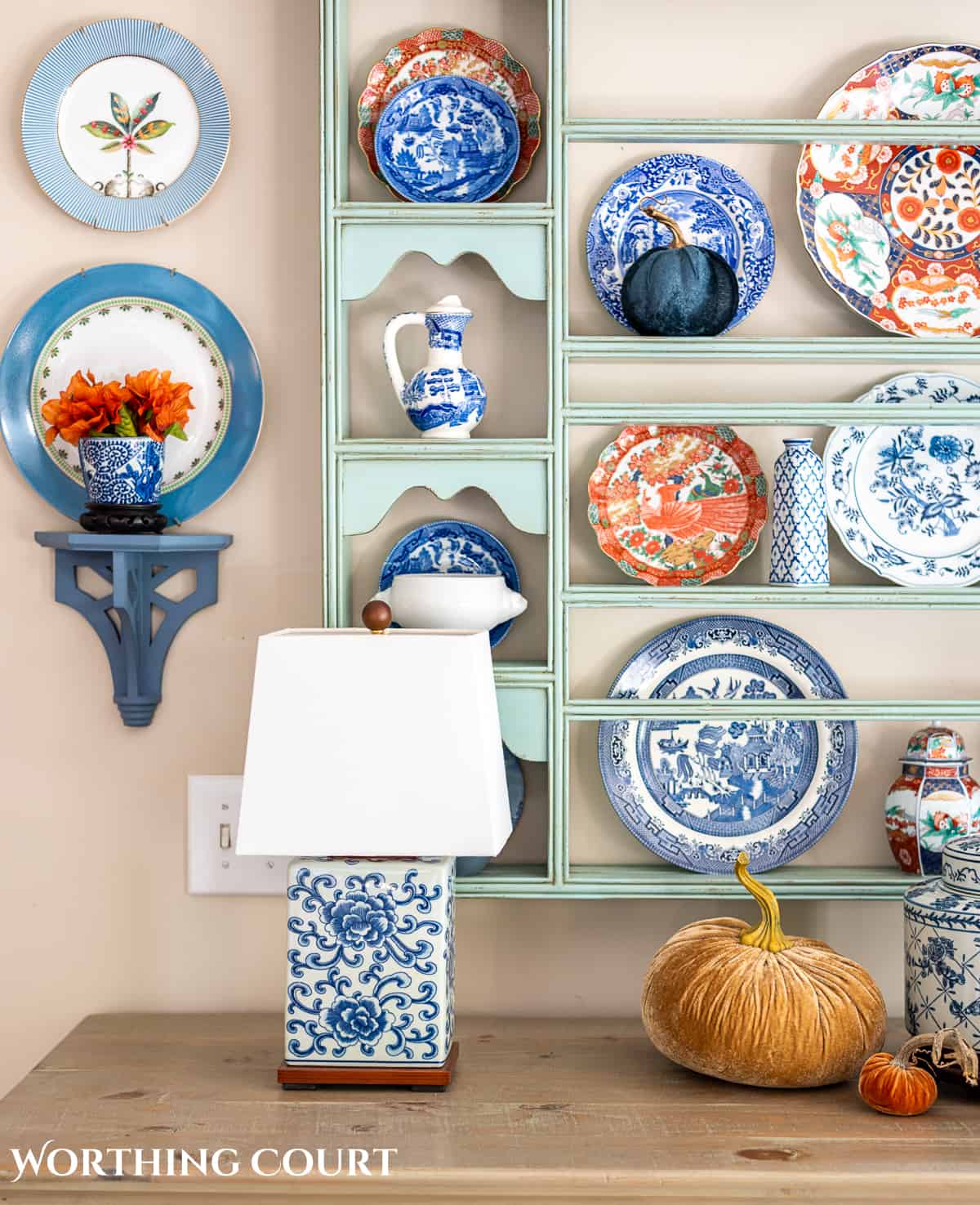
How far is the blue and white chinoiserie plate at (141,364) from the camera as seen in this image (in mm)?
1526

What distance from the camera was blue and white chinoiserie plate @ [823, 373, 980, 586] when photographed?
4.98ft

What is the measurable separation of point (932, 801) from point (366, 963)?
69 cm

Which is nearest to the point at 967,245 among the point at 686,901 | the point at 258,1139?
the point at 686,901

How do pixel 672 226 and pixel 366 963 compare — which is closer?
pixel 366 963

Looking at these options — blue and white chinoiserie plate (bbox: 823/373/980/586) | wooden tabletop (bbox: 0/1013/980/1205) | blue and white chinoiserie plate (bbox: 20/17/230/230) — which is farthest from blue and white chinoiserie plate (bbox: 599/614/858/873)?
blue and white chinoiserie plate (bbox: 20/17/230/230)

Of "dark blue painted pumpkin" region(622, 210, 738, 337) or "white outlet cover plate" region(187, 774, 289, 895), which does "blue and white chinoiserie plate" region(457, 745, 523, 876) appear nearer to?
"white outlet cover plate" region(187, 774, 289, 895)

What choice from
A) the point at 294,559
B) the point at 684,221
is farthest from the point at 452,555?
the point at 684,221

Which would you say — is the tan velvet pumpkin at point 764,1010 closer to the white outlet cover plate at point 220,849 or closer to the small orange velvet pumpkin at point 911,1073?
the small orange velvet pumpkin at point 911,1073

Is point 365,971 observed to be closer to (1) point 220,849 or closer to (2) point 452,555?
(1) point 220,849

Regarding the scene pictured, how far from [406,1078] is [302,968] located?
154 mm

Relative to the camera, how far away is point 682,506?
1526 millimetres

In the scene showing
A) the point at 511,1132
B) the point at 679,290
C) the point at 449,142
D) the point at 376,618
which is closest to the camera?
the point at 511,1132

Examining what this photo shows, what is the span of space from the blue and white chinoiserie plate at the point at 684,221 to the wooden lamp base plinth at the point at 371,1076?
89 cm

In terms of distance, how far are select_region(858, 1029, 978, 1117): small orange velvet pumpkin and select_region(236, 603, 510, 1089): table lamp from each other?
1.38 feet
